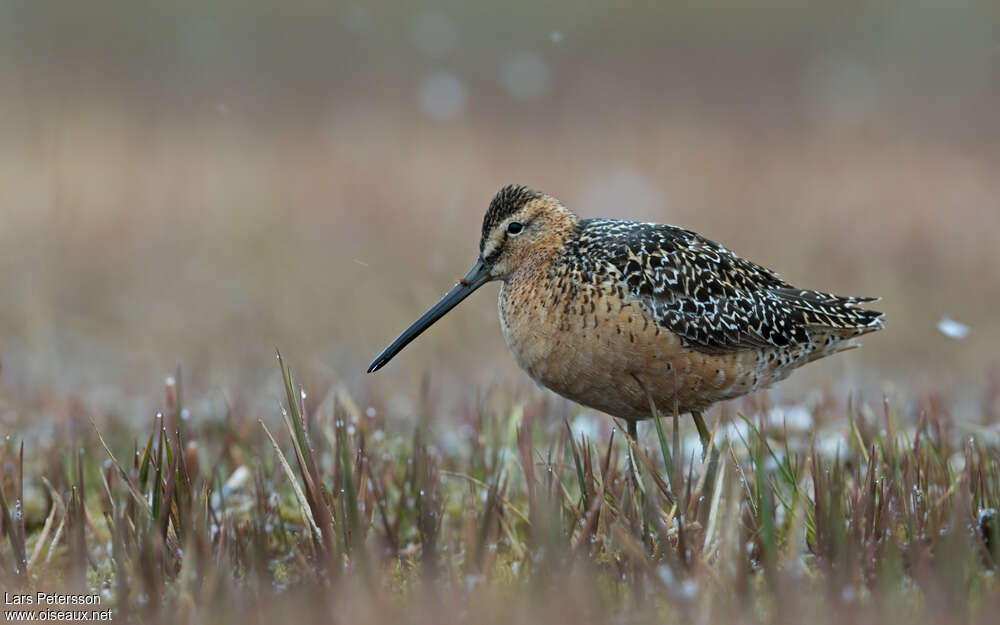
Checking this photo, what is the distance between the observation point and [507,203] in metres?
4.00

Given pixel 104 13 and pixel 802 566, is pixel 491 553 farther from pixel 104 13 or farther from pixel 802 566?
pixel 104 13

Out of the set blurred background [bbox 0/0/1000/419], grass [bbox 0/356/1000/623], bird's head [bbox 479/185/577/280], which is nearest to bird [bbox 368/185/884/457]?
bird's head [bbox 479/185/577/280]

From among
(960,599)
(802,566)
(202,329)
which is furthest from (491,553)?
(202,329)

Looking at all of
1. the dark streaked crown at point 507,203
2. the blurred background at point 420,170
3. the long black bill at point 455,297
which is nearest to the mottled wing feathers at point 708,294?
the dark streaked crown at point 507,203

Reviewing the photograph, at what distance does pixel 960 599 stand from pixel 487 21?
15171 millimetres

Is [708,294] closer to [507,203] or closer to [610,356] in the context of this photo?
[610,356]

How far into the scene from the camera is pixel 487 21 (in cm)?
1666

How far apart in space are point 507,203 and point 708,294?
2.61 ft

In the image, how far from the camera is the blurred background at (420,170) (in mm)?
7359

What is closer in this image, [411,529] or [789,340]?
[411,529]

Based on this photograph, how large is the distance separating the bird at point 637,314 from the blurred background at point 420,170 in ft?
2.43

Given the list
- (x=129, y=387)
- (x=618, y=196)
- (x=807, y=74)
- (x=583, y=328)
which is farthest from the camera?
(x=807, y=74)

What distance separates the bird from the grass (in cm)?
31

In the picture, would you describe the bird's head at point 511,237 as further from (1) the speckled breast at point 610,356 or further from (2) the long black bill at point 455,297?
(1) the speckled breast at point 610,356
